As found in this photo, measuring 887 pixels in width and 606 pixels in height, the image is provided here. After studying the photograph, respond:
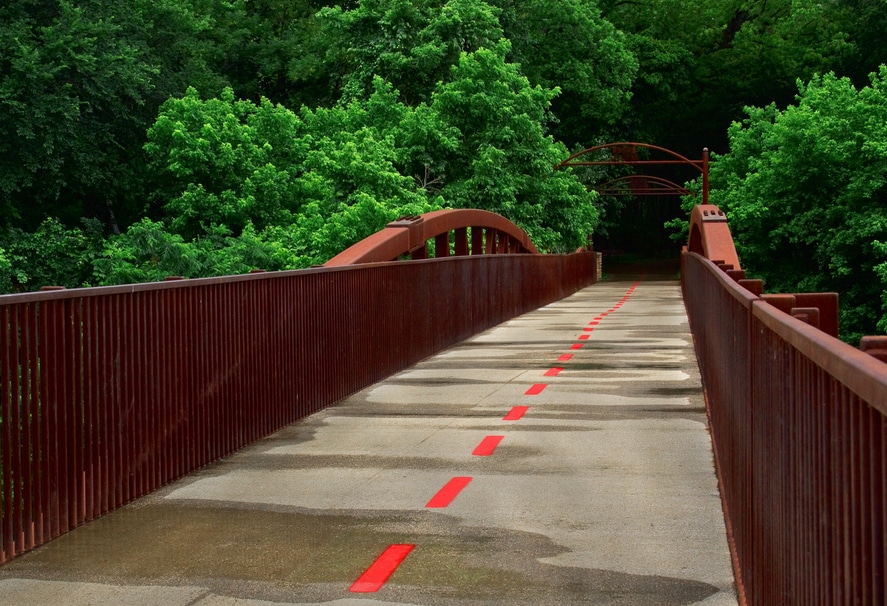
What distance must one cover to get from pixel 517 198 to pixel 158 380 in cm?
3529

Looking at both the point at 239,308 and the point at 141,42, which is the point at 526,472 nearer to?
the point at 239,308

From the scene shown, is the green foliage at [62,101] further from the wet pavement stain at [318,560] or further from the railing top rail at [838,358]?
the railing top rail at [838,358]

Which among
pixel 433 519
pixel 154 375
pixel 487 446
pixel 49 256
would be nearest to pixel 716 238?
pixel 487 446

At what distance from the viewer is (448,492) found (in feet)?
26.7

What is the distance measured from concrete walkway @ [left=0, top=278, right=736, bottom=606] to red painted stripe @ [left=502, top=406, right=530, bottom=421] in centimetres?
4

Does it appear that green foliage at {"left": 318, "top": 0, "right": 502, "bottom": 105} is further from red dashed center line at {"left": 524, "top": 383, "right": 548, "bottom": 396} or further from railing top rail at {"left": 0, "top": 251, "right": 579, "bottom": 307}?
railing top rail at {"left": 0, "top": 251, "right": 579, "bottom": 307}

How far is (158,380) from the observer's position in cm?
841

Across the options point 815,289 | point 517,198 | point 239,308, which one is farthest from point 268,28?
point 239,308

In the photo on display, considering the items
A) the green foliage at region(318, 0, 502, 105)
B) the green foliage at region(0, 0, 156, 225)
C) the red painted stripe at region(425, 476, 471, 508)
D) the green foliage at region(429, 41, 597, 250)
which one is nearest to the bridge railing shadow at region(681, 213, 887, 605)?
the red painted stripe at region(425, 476, 471, 508)

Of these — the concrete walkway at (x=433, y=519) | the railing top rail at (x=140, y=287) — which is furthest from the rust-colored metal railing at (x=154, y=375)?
the concrete walkway at (x=433, y=519)

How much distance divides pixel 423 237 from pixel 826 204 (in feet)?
117

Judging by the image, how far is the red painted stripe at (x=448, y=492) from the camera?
7770 mm

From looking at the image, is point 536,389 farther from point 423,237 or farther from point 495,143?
point 495,143

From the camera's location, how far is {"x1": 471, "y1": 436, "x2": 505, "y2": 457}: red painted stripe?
9.64 metres
